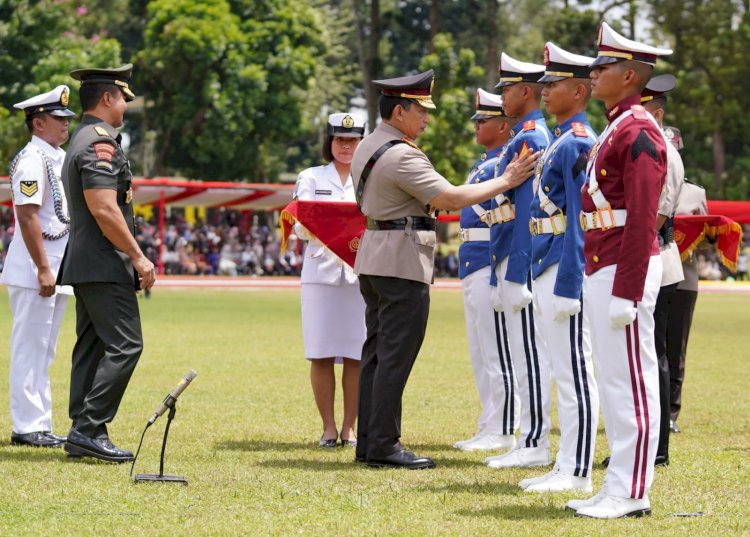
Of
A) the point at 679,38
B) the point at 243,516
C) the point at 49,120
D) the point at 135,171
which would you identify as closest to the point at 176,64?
the point at 135,171

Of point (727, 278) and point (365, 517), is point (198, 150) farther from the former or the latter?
point (365, 517)

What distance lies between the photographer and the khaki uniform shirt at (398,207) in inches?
291

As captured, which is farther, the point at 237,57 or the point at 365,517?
the point at 237,57

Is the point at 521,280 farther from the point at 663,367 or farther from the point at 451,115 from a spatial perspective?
the point at 451,115

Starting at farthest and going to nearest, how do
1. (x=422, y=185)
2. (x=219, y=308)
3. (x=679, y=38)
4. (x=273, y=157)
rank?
(x=273, y=157) → (x=679, y=38) → (x=219, y=308) → (x=422, y=185)

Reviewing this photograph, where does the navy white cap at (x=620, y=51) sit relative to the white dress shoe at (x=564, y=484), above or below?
above

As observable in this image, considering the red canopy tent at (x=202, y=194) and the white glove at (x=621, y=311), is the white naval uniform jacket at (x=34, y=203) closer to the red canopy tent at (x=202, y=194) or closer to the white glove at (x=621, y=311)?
the white glove at (x=621, y=311)

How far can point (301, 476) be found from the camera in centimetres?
719

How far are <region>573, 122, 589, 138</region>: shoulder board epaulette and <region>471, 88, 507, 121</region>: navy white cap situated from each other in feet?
5.97

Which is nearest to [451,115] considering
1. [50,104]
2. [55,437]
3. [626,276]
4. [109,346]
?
[50,104]

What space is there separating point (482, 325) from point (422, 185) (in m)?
1.58

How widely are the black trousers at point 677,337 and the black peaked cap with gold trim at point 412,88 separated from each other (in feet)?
9.99

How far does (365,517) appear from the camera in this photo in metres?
5.96

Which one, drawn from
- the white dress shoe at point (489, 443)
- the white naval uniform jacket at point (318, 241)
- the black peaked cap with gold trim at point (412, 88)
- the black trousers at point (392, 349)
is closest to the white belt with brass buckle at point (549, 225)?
the black trousers at point (392, 349)
